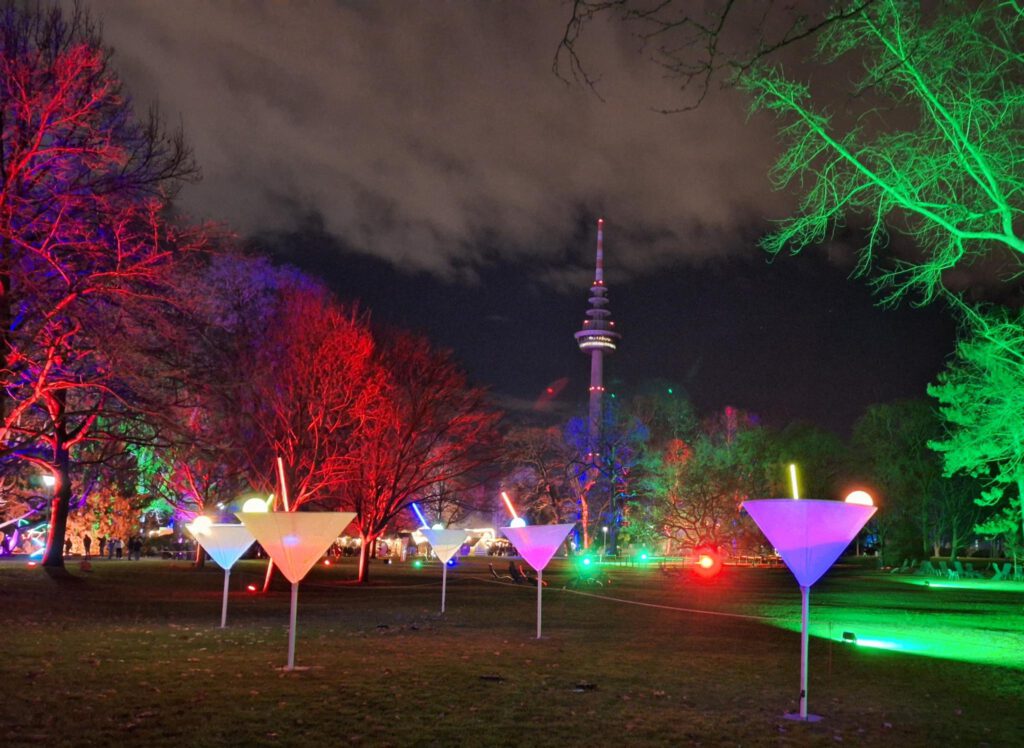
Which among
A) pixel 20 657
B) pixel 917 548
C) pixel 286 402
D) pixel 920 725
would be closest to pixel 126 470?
pixel 286 402

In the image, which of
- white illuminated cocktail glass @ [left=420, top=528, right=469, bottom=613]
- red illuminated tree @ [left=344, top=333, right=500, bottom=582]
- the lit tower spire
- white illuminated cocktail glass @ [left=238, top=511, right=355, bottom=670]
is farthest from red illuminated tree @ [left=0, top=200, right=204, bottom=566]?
the lit tower spire

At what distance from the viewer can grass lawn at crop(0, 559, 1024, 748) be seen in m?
8.66

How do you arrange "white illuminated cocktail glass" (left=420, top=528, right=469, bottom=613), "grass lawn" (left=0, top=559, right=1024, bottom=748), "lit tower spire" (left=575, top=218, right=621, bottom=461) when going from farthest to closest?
"lit tower spire" (left=575, top=218, right=621, bottom=461), "white illuminated cocktail glass" (left=420, top=528, right=469, bottom=613), "grass lawn" (left=0, top=559, right=1024, bottom=748)

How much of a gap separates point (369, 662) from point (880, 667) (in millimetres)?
7920

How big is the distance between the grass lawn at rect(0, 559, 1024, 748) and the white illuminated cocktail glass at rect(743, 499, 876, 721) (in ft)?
5.28

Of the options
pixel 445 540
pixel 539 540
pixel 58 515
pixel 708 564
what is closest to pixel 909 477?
pixel 708 564

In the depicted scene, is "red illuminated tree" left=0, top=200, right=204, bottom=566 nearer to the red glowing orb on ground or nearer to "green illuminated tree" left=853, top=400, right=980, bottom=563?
the red glowing orb on ground

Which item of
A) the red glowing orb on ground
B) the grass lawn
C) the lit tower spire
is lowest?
the red glowing orb on ground

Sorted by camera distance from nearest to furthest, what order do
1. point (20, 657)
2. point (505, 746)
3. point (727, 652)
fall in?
point (505, 746) → point (20, 657) → point (727, 652)

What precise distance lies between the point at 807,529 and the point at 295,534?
6.85 meters

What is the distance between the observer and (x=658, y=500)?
58.8m

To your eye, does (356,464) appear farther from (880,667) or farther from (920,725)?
(920,725)

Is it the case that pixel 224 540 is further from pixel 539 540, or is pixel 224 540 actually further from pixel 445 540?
pixel 445 540

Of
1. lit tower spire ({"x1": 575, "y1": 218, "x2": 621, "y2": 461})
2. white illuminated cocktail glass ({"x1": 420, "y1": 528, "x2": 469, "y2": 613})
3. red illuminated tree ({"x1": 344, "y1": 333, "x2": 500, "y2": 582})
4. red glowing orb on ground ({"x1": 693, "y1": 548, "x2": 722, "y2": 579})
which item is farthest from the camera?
lit tower spire ({"x1": 575, "y1": 218, "x2": 621, "y2": 461})
